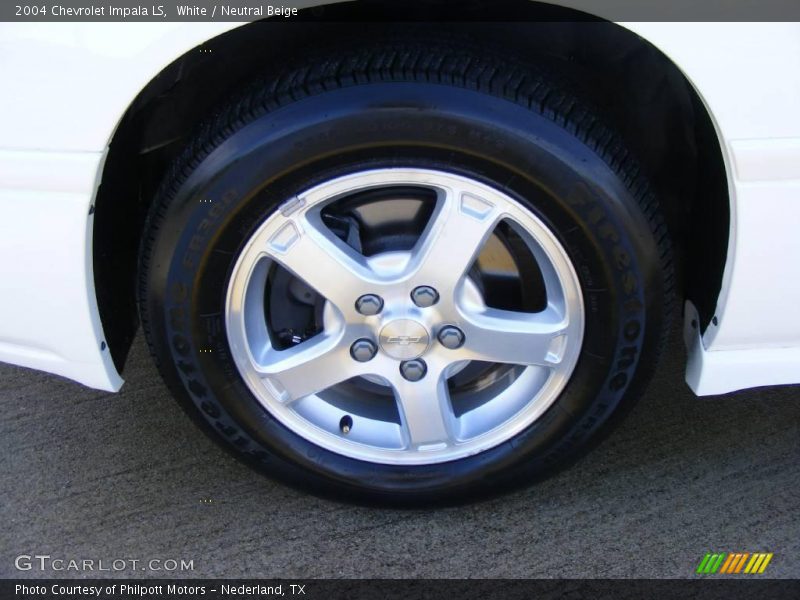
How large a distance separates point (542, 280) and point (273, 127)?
0.66m

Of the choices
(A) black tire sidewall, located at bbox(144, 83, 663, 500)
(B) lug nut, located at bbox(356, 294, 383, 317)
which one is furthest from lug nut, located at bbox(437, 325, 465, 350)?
(A) black tire sidewall, located at bbox(144, 83, 663, 500)

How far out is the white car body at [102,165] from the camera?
130cm

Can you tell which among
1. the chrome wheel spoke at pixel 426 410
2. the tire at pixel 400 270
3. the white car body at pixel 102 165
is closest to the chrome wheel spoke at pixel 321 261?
the tire at pixel 400 270

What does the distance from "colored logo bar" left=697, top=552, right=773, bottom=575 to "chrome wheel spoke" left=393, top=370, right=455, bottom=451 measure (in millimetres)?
599

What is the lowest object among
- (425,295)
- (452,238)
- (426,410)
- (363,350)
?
(426,410)

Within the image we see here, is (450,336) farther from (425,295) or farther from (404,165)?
(404,165)

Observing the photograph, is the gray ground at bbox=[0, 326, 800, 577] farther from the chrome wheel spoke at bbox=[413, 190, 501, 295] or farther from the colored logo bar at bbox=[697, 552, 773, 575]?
the chrome wheel spoke at bbox=[413, 190, 501, 295]

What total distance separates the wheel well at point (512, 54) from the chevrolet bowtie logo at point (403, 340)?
562mm

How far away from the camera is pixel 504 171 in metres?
1.42

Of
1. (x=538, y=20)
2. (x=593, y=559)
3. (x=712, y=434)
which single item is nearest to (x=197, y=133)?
(x=538, y=20)

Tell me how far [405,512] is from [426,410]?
0.31 m

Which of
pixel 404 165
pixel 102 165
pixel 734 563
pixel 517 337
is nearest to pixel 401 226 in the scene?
pixel 404 165

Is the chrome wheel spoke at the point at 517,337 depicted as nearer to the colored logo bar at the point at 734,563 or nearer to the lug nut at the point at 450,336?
the lug nut at the point at 450,336

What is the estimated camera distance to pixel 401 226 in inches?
64.0
